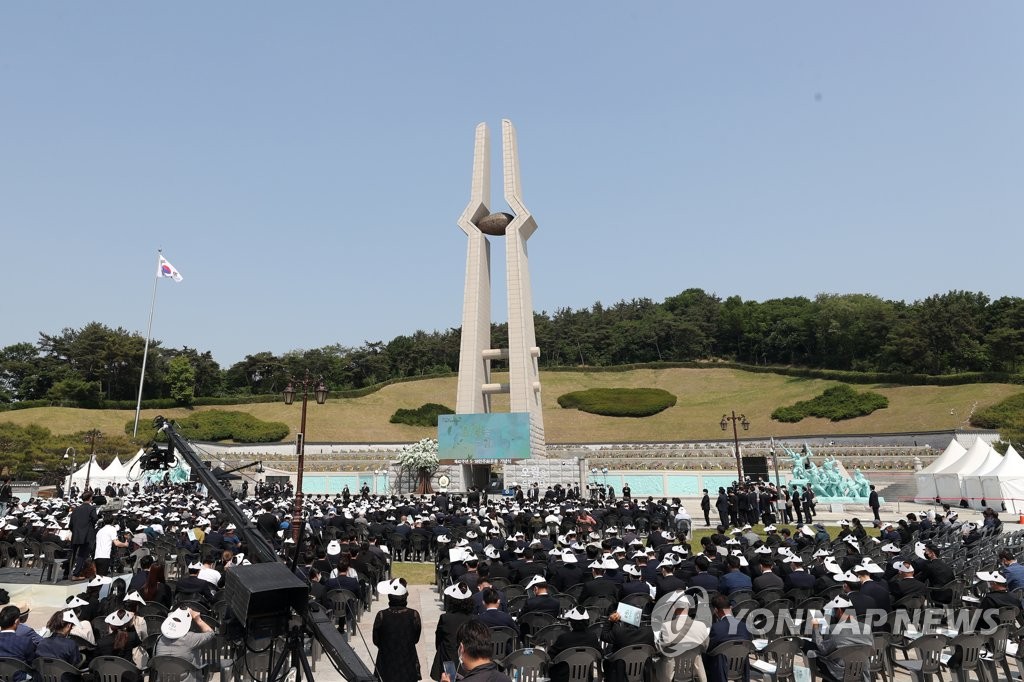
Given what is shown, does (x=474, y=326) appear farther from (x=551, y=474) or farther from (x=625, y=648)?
(x=625, y=648)

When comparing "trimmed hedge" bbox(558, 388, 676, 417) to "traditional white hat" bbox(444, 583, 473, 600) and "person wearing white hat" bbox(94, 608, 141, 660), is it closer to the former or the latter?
"traditional white hat" bbox(444, 583, 473, 600)

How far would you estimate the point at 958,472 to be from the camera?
33.1 meters

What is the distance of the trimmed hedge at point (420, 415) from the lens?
79312mm

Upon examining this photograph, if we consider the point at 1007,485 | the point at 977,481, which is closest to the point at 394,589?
the point at 1007,485

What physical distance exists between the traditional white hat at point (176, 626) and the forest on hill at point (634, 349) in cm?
8344

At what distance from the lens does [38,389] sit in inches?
3447

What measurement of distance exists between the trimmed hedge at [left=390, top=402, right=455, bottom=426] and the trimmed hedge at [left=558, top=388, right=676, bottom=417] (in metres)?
16.6

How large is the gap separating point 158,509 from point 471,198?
3112 cm

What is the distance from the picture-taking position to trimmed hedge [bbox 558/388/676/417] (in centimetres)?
8206

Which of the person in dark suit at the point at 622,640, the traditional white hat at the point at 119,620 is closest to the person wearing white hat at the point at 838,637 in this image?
the person in dark suit at the point at 622,640

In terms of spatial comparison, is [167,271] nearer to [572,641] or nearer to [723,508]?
[723,508]

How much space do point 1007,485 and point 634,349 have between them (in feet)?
282

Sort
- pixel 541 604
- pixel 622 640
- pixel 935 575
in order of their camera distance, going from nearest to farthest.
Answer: pixel 622 640 → pixel 541 604 → pixel 935 575

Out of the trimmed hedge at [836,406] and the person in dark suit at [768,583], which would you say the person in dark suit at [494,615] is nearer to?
the person in dark suit at [768,583]
